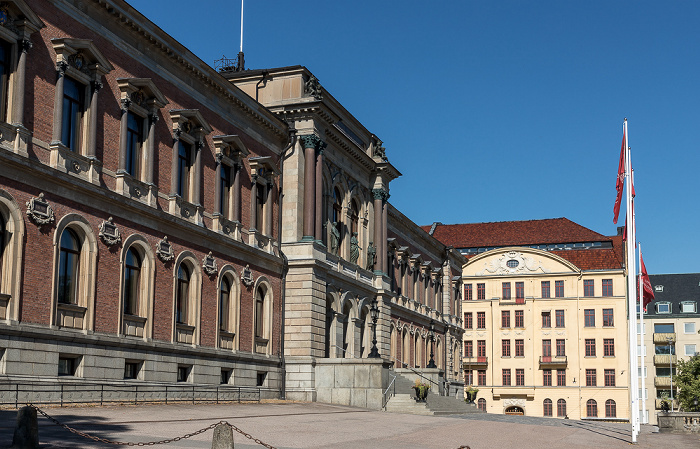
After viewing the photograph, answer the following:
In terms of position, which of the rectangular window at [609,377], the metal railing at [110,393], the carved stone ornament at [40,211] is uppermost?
the carved stone ornament at [40,211]

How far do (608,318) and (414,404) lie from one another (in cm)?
6016

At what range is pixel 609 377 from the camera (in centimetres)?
9325

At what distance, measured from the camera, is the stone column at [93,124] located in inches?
1101

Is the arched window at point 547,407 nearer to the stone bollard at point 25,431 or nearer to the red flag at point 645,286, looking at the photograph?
the red flag at point 645,286

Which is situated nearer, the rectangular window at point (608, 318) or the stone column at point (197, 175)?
the stone column at point (197, 175)

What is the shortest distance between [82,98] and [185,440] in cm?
1396

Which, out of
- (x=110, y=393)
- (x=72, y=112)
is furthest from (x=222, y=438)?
(x=72, y=112)

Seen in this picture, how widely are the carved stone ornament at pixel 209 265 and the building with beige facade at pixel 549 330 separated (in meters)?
64.3

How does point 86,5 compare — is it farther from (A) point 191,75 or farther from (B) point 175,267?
(B) point 175,267

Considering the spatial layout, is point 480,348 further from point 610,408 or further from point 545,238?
point 545,238

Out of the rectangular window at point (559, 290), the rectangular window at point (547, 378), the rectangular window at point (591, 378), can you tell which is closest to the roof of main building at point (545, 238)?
the rectangular window at point (559, 290)

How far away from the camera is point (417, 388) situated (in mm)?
40781

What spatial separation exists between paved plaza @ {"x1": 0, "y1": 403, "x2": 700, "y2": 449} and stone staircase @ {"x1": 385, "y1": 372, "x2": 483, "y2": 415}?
660 centimetres

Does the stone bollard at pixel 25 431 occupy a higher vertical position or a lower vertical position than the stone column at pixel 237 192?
lower
